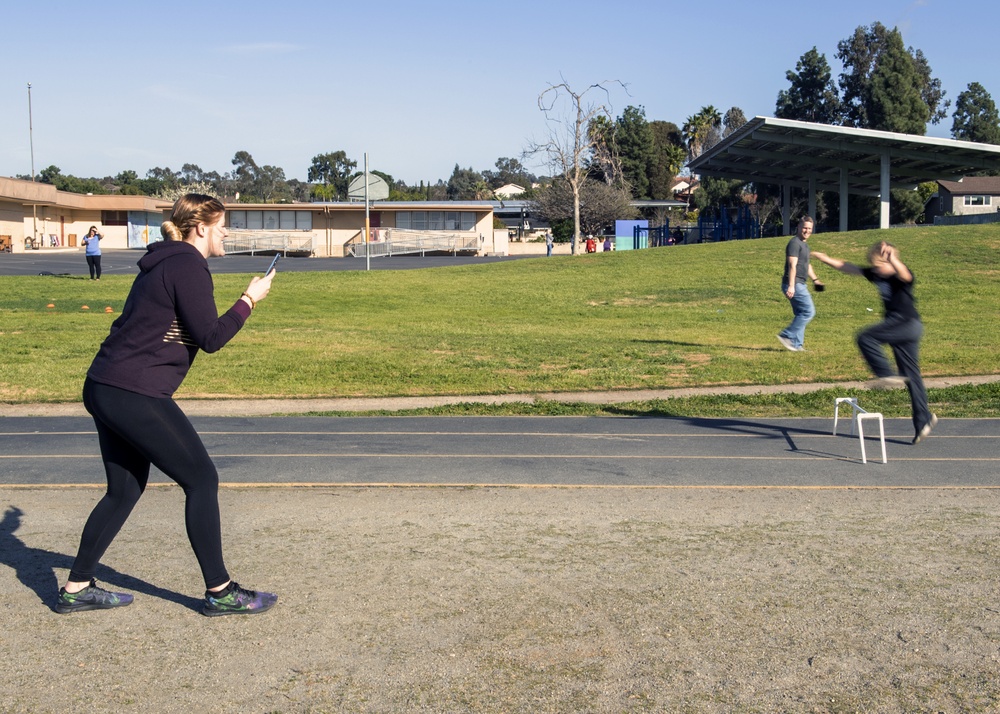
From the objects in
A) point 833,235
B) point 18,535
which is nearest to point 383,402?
point 18,535

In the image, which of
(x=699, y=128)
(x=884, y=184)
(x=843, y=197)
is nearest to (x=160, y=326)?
(x=884, y=184)

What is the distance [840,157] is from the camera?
47.2 metres

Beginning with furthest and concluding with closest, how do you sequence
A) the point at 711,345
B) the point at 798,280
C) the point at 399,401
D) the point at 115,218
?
the point at 115,218 → the point at 711,345 → the point at 798,280 → the point at 399,401

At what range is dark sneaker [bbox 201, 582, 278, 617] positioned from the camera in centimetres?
492

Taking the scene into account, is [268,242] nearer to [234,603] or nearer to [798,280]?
[798,280]

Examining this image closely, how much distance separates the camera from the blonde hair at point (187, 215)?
4.87 meters

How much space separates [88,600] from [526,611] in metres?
2.14

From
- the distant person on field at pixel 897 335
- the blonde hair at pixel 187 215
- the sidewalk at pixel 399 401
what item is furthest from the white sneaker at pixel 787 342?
the blonde hair at pixel 187 215

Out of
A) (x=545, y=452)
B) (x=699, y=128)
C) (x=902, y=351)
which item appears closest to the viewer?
(x=545, y=452)

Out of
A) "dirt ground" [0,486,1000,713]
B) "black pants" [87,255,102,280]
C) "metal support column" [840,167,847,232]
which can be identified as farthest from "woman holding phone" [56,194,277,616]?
"metal support column" [840,167,847,232]

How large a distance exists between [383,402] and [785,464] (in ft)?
21.6

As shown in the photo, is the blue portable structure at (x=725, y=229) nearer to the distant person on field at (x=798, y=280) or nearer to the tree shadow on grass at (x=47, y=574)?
the distant person on field at (x=798, y=280)

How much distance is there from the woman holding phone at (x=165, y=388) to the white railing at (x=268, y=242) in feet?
199

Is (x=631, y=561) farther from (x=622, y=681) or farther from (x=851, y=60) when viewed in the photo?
(x=851, y=60)
